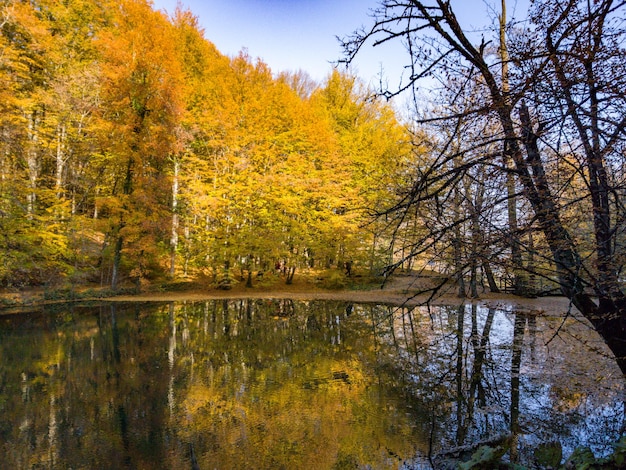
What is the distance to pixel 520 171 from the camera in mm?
3434

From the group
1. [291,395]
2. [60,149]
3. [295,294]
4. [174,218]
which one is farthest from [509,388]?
[60,149]

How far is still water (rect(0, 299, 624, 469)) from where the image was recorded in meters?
3.84

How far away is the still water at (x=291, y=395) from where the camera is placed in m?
3.84

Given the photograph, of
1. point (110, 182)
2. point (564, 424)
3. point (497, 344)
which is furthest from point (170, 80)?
point (564, 424)

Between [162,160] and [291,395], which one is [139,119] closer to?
[162,160]

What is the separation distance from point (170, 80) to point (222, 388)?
14.1 meters

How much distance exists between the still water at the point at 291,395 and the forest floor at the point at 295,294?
152 inches

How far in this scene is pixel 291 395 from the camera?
17.6ft

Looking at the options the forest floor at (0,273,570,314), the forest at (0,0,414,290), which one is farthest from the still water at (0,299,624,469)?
the forest at (0,0,414,290)

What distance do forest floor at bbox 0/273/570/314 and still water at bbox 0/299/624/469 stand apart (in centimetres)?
387

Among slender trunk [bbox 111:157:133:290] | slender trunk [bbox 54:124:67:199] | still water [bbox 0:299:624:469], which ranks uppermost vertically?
slender trunk [bbox 54:124:67:199]

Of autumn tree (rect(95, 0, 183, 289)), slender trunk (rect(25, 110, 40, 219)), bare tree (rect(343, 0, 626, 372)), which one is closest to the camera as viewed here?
bare tree (rect(343, 0, 626, 372))

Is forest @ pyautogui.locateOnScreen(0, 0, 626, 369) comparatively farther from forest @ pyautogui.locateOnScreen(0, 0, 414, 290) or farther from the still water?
the still water

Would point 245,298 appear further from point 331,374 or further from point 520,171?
point 520,171
